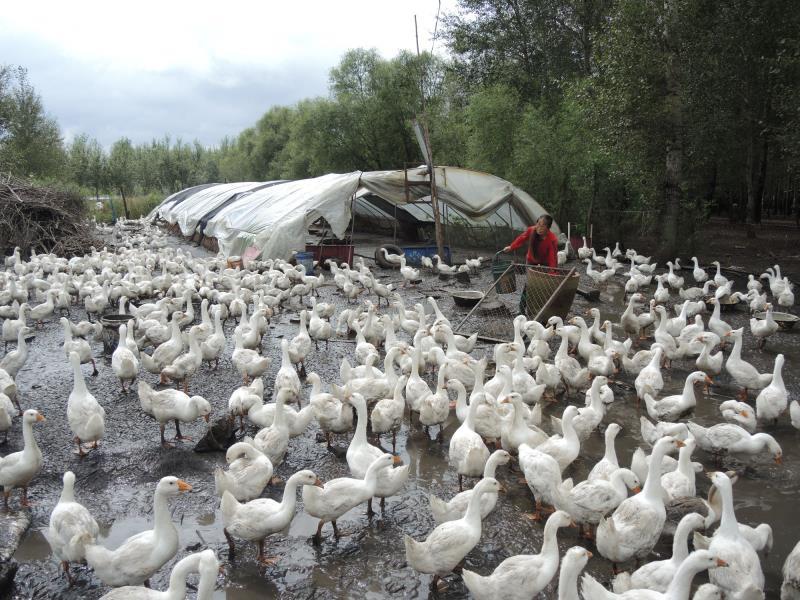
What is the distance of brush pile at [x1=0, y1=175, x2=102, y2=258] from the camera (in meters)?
19.7

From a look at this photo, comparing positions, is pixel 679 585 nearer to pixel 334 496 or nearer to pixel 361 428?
pixel 334 496

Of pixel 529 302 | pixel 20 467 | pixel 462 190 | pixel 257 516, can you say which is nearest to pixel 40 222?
pixel 462 190

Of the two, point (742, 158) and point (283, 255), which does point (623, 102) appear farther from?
point (742, 158)

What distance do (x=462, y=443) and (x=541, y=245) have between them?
611cm

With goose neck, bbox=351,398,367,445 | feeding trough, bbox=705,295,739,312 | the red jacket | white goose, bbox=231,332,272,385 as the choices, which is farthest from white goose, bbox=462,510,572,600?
feeding trough, bbox=705,295,739,312

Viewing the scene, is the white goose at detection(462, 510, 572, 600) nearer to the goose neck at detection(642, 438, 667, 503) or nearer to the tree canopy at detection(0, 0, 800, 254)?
the goose neck at detection(642, 438, 667, 503)

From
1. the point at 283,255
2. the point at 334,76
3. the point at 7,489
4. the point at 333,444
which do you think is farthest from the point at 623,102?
the point at 334,76

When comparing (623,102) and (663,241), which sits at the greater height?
(623,102)

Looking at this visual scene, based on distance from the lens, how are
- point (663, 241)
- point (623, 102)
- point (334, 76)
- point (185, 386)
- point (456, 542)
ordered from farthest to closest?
point (334, 76) → point (663, 241) → point (623, 102) → point (185, 386) → point (456, 542)

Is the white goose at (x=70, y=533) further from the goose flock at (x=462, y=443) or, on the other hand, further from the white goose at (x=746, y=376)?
the white goose at (x=746, y=376)

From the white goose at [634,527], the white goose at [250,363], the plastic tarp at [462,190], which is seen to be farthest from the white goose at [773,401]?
the plastic tarp at [462,190]

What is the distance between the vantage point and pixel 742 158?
980 inches

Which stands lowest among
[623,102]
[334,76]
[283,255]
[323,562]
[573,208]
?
[323,562]

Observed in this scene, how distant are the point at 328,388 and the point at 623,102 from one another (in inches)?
464
